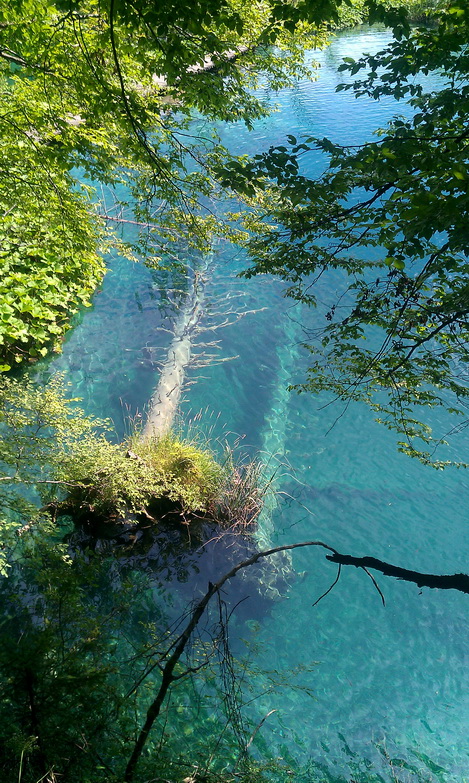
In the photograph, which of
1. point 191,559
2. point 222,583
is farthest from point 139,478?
point 222,583

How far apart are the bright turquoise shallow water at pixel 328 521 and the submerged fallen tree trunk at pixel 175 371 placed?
258mm

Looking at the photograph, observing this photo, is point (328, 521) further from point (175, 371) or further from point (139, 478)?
point (175, 371)

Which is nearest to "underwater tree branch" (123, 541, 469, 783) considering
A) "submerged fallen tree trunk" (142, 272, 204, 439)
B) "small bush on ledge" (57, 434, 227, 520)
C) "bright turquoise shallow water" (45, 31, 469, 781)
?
"bright turquoise shallow water" (45, 31, 469, 781)

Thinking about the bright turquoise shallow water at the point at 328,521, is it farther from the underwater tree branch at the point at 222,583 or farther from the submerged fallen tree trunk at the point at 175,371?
the underwater tree branch at the point at 222,583

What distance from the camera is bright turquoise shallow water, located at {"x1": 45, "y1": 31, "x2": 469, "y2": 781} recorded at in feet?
18.1

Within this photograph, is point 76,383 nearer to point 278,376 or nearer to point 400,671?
point 278,376

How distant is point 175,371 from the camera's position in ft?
31.3

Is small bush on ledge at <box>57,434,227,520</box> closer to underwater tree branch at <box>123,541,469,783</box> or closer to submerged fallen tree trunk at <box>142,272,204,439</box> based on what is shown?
submerged fallen tree trunk at <box>142,272,204,439</box>

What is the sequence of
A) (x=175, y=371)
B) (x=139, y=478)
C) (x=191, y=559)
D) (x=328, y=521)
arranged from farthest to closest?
1. (x=175, y=371)
2. (x=328, y=521)
3. (x=191, y=559)
4. (x=139, y=478)

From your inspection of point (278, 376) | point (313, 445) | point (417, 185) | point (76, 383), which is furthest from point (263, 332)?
point (417, 185)

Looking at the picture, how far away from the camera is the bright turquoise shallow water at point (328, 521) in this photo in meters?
5.50

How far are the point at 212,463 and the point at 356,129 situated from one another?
13.8 metres

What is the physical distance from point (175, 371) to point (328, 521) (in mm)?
3832

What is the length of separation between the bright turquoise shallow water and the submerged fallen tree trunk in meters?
0.26
